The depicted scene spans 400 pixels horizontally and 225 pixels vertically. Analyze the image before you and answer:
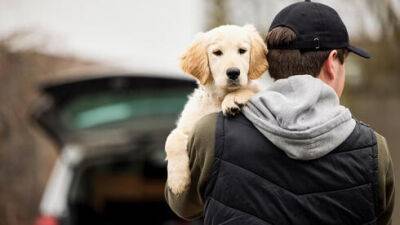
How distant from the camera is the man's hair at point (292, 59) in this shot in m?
3.36

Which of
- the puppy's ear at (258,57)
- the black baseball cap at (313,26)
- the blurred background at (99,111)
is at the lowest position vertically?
the blurred background at (99,111)

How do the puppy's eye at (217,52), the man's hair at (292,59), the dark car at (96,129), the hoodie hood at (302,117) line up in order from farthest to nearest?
the dark car at (96,129)
the puppy's eye at (217,52)
the man's hair at (292,59)
the hoodie hood at (302,117)

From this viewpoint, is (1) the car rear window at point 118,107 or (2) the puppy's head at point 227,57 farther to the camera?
(1) the car rear window at point 118,107

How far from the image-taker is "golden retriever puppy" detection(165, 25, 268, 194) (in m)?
3.43

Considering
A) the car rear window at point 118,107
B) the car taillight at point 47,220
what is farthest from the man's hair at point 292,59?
the car rear window at point 118,107

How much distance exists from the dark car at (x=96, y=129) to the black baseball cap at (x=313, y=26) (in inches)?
176

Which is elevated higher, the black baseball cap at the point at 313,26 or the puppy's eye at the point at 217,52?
the black baseball cap at the point at 313,26

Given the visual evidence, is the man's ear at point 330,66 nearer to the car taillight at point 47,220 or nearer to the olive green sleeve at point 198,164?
the olive green sleeve at point 198,164

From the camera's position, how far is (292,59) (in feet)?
11.0

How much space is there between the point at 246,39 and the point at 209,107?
297mm

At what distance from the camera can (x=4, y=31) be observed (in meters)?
11.3

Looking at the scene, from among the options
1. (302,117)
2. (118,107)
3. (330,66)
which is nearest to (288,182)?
(302,117)

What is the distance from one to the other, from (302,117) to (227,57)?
371mm

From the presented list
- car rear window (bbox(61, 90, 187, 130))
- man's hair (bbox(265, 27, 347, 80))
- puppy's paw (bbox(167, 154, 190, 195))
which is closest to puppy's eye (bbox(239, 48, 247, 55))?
man's hair (bbox(265, 27, 347, 80))
